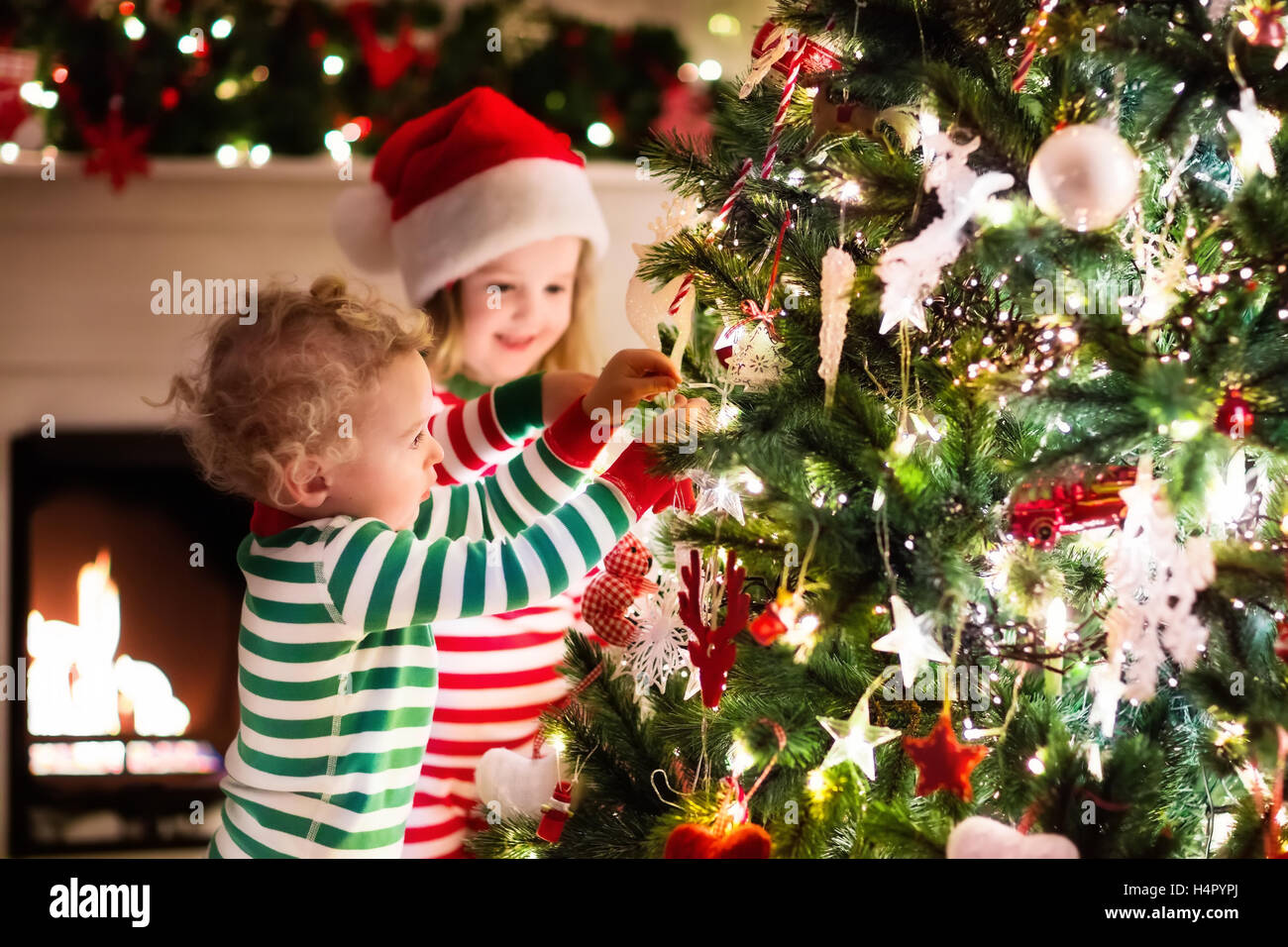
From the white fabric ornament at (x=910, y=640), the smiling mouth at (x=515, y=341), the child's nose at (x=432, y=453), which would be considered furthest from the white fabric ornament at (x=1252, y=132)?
the smiling mouth at (x=515, y=341)

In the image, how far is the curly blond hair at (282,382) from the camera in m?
0.90

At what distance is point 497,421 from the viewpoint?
1.12 m

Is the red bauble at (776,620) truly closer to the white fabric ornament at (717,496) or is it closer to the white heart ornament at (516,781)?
the white fabric ornament at (717,496)

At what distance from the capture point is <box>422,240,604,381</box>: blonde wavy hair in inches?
54.6

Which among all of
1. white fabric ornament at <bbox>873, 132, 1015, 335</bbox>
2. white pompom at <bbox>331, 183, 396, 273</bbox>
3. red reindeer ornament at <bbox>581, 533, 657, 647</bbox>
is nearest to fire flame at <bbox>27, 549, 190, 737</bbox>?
white pompom at <bbox>331, 183, 396, 273</bbox>

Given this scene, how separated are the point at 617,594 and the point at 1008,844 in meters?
0.36

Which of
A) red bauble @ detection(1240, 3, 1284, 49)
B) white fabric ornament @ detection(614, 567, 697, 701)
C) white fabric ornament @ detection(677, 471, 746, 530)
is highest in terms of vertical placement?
red bauble @ detection(1240, 3, 1284, 49)

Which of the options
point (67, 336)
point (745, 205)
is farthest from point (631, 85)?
point (745, 205)

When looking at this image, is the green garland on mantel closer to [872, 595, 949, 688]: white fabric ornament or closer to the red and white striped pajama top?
the red and white striped pajama top

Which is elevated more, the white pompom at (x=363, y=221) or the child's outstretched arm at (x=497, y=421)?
the white pompom at (x=363, y=221)

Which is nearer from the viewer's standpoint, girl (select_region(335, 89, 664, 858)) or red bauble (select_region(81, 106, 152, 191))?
girl (select_region(335, 89, 664, 858))

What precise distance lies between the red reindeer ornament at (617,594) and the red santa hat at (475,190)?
56 cm

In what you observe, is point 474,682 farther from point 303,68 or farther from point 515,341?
point 303,68

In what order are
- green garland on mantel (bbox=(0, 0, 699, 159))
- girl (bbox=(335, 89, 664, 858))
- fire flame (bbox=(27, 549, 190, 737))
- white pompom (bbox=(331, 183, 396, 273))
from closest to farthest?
1. girl (bbox=(335, 89, 664, 858))
2. white pompom (bbox=(331, 183, 396, 273))
3. green garland on mantel (bbox=(0, 0, 699, 159))
4. fire flame (bbox=(27, 549, 190, 737))
